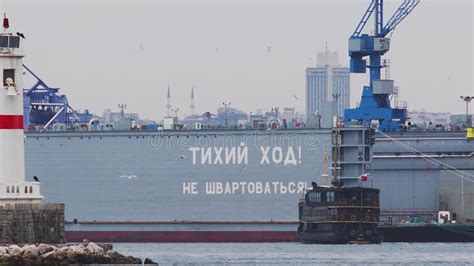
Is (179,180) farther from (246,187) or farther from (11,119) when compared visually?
(11,119)

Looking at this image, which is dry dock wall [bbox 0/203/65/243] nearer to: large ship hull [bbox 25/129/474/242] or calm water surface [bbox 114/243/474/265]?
calm water surface [bbox 114/243/474/265]

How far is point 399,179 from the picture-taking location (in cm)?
12194

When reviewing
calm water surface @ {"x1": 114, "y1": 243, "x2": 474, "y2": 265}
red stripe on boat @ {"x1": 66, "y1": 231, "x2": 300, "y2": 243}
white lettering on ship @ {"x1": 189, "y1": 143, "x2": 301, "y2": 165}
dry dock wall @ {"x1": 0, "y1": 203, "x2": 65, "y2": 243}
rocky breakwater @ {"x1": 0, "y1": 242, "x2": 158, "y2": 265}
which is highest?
white lettering on ship @ {"x1": 189, "y1": 143, "x2": 301, "y2": 165}

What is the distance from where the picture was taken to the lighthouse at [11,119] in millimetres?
55000

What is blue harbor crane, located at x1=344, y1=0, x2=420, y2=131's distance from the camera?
13212 cm

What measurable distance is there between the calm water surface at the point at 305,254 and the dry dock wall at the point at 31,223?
1869 centimetres

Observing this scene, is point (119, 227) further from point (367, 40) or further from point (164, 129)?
point (367, 40)

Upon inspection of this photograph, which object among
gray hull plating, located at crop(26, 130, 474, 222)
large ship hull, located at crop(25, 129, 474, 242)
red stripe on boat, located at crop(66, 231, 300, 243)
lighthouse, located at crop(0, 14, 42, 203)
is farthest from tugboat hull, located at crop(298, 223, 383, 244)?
lighthouse, located at crop(0, 14, 42, 203)

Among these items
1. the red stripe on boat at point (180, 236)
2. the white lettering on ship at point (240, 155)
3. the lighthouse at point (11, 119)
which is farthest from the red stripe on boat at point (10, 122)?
the white lettering on ship at point (240, 155)

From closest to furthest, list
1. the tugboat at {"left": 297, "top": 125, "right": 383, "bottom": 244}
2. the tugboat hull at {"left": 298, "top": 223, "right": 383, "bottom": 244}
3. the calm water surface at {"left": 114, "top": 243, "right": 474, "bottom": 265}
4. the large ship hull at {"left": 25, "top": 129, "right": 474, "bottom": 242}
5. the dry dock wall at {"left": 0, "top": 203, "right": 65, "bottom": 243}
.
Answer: the dry dock wall at {"left": 0, "top": 203, "right": 65, "bottom": 243} < the calm water surface at {"left": 114, "top": 243, "right": 474, "bottom": 265} < the tugboat hull at {"left": 298, "top": 223, "right": 383, "bottom": 244} < the tugboat at {"left": 297, "top": 125, "right": 383, "bottom": 244} < the large ship hull at {"left": 25, "top": 129, "right": 474, "bottom": 242}

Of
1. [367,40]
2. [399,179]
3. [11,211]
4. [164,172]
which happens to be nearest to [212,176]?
[164,172]

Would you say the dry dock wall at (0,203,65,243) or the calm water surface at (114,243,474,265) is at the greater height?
the dry dock wall at (0,203,65,243)

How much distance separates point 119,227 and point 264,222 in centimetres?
830

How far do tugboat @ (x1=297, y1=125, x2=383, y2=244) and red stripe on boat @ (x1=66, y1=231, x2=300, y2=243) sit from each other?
29.5 feet
